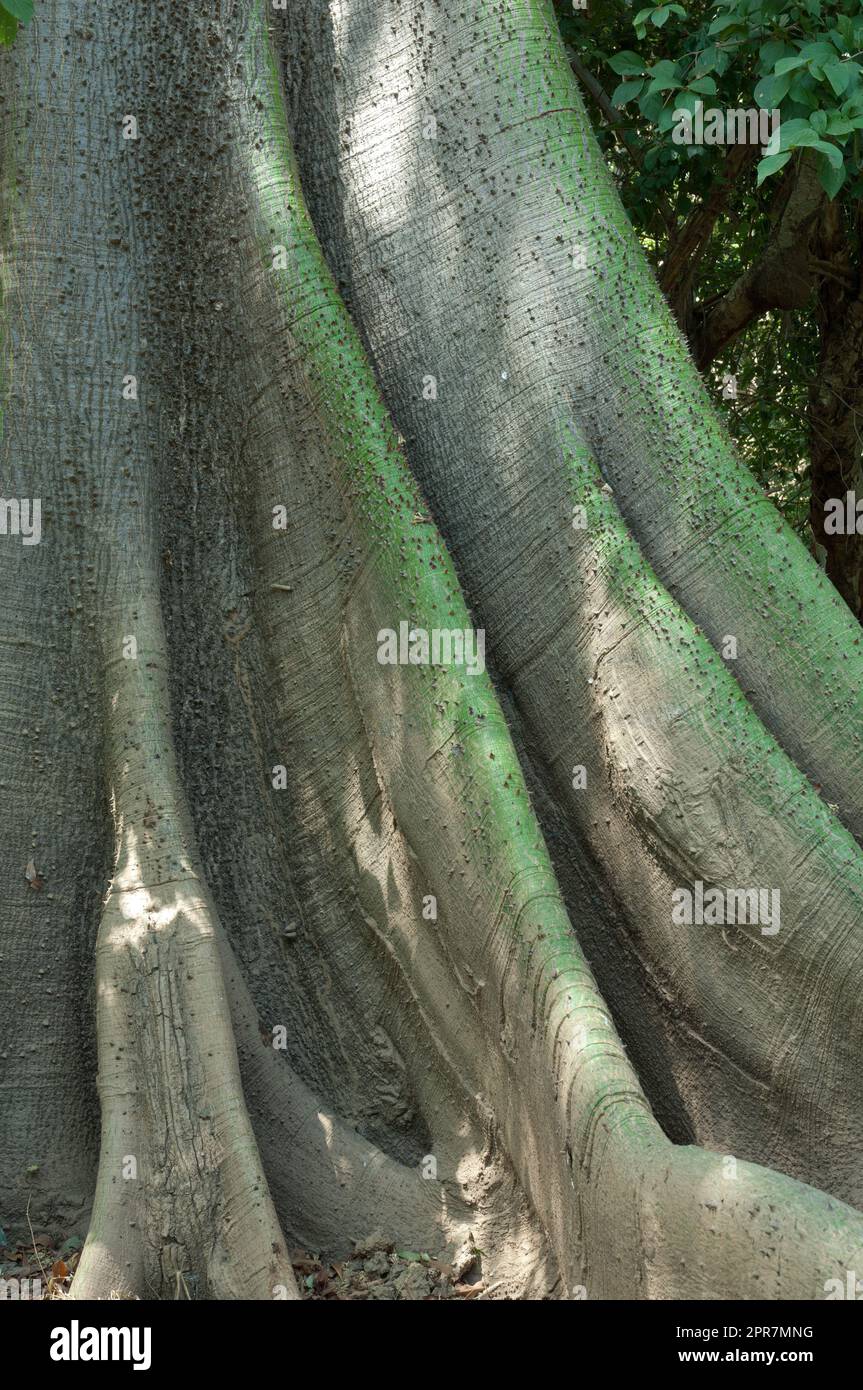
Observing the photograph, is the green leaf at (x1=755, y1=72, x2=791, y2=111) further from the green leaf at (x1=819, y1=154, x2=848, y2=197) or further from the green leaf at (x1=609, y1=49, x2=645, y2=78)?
the green leaf at (x1=609, y1=49, x2=645, y2=78)

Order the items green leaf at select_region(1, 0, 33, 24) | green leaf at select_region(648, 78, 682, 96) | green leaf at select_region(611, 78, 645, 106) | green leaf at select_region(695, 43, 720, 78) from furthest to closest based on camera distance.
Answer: green leaf at select_region(611, 78, 645, 106) → green leaf at select_region(695, 43, 720, 78) → green leaf at select_region(648, 78, 682, 96) → green leaf at select_region(1, 0, 33, 24)

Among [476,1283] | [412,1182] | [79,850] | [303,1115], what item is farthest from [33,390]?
[476,1283]

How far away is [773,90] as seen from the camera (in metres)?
4.40

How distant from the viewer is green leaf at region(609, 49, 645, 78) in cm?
551

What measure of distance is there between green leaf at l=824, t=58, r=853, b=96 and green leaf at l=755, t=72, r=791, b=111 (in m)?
0.13

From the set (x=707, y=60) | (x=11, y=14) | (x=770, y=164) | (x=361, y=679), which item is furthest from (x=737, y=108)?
(x=11, y=14)

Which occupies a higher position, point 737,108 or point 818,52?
point 737,108

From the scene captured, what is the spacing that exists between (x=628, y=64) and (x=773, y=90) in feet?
4.39

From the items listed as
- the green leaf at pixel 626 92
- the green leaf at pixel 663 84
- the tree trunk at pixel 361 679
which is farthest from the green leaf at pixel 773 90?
the green leaf at pixel 626 92

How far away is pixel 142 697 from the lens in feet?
14.4

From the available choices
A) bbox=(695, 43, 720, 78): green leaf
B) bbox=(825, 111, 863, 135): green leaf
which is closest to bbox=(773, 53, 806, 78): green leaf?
bbox=(825, 111, 863, 135): green leaf

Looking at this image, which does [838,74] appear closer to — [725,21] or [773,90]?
[773,90]

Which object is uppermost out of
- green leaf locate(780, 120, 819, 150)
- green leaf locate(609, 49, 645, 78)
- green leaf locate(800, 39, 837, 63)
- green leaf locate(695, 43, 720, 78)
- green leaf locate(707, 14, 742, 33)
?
green leaf locate(609, 49, 645, 78)

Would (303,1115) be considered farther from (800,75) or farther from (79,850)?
(800,75)
